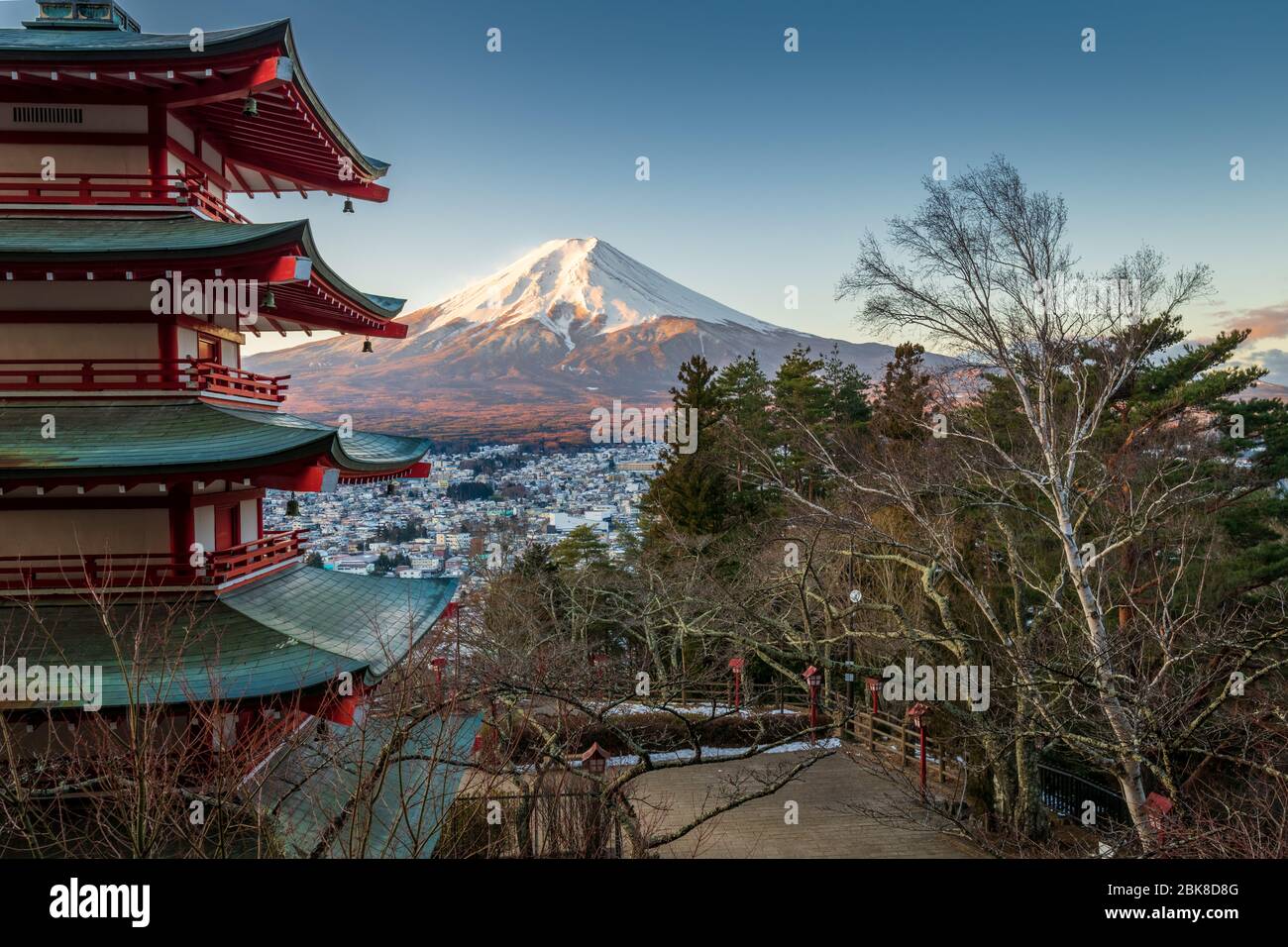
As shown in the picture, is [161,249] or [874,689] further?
[874,689]

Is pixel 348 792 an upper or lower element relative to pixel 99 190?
lower

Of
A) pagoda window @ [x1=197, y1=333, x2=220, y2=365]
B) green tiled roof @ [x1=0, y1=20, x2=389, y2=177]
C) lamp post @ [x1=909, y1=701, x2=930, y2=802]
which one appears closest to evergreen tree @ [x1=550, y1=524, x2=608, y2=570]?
lamp post @ [x1=909, y1=701, x2=930, y2=802]

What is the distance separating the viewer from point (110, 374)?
27.0 feet

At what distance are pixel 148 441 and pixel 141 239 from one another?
213 cm

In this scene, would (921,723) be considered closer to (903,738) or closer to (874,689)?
(903,738)

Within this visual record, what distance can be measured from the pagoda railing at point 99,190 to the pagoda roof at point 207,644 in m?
4.38

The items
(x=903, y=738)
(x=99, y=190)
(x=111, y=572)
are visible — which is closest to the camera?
(x=111, y=572)

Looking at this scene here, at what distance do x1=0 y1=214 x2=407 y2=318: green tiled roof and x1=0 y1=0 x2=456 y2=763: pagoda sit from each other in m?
0.03

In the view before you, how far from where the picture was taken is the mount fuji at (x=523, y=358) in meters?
52.3

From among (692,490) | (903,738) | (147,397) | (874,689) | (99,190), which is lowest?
(903,738)

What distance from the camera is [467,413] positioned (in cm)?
5238

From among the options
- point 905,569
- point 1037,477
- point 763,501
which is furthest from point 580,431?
point 1037,477

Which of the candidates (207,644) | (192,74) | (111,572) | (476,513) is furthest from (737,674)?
(476,513)

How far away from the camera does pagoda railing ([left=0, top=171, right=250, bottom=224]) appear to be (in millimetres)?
8258
